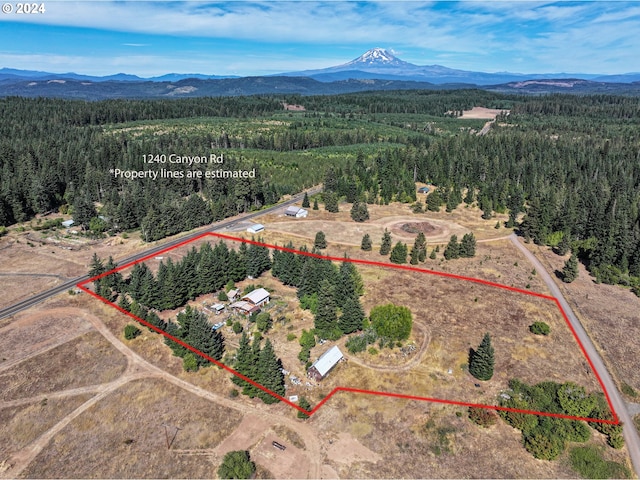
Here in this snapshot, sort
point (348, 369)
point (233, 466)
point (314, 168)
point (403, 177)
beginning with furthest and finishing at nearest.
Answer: point (314, 168)
point (403, 177)
point (348, 369)
point (233, 466)

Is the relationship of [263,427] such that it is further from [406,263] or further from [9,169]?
[9,169]

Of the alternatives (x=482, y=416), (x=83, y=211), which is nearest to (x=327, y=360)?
(x=482, y=416)

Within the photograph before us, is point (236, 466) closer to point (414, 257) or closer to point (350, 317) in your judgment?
point (350, 317)

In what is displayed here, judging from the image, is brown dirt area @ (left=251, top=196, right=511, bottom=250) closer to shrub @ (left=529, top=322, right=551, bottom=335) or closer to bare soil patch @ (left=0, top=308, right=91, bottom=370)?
shrub @ (left=529, top=322, right=551, bottom=335)

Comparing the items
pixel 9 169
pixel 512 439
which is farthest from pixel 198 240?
pixel 9 169

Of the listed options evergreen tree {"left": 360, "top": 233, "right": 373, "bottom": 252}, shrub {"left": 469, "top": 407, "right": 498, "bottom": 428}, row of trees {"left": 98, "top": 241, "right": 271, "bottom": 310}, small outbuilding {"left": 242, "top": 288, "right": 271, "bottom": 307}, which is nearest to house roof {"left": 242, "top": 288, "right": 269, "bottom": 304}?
small outbuilding {"left": 242, "top": 288, "right": 271, "bottom": 307}

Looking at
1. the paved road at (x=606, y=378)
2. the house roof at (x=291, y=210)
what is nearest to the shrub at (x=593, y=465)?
the paved road at (x=606, y=378)
